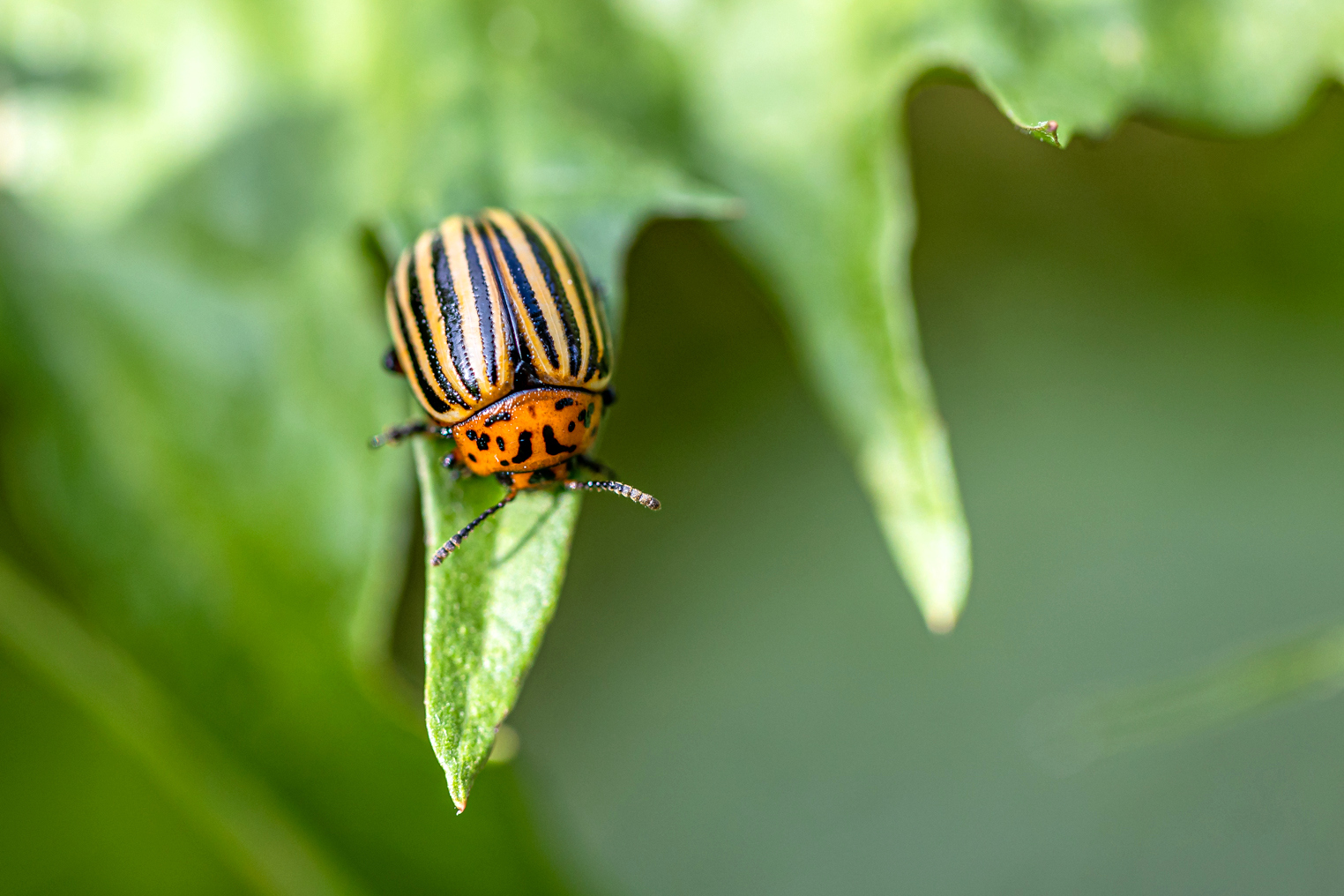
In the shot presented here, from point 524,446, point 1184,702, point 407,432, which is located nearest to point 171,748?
point 407,432

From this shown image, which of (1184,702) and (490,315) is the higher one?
(1184,702)

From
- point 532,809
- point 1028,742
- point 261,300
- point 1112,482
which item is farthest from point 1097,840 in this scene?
point 261,300

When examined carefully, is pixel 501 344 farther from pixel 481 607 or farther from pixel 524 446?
pixel 481 607

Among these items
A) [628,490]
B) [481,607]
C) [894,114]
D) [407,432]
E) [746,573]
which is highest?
[894,114]

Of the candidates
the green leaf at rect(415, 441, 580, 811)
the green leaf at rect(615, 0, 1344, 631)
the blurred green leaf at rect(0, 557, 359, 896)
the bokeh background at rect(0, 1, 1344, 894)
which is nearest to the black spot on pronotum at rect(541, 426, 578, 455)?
the green leaf at rect(415, 441, 580, 811)

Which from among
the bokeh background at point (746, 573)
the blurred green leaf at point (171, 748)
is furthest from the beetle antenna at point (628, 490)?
the blurred green leaf at point (171, 748)

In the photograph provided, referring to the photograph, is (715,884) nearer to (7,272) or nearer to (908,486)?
(908,486)
